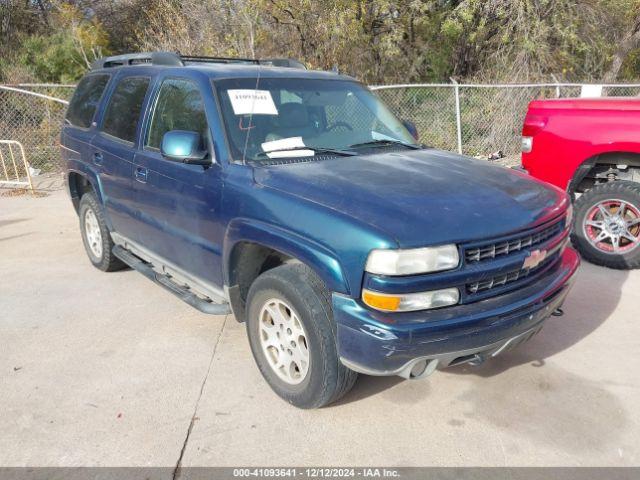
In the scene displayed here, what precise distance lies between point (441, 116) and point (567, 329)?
7.73 m

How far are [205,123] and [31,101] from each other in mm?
10341

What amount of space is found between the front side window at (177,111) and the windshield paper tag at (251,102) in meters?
0.22

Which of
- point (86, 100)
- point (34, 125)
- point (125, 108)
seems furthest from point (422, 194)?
point (34, 125)

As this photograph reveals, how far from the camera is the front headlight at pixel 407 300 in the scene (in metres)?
2.39

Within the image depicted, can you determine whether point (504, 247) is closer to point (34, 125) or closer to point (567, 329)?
point (567, 329)

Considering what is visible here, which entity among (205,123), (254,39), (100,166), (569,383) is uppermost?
(254,39)

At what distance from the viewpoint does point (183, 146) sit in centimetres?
314

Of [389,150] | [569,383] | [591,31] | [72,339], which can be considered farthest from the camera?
[591,31]

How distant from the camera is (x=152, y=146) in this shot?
3930 mm

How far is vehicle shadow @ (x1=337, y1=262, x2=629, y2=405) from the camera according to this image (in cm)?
332

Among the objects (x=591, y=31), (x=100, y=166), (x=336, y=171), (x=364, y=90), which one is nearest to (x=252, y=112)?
(x=336, y=171)

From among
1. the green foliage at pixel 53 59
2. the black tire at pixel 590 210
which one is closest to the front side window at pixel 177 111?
the black tire at pixel 590 210

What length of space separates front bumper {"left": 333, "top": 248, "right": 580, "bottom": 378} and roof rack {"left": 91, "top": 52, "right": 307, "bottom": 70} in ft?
8.54

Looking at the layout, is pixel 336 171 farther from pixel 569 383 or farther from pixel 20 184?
pixel 20 184
